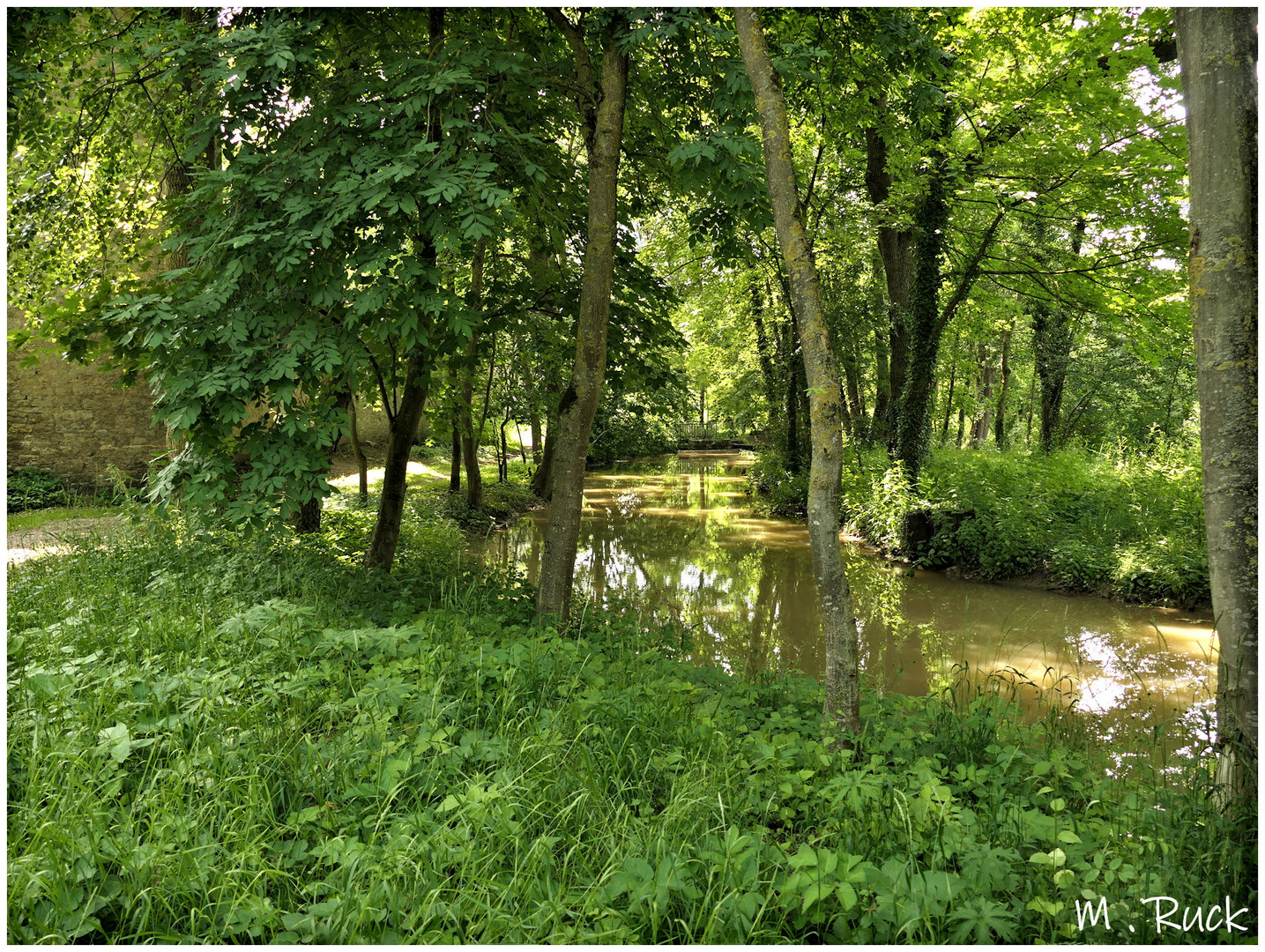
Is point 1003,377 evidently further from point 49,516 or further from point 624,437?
point 49,516

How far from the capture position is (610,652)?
504 centimetres

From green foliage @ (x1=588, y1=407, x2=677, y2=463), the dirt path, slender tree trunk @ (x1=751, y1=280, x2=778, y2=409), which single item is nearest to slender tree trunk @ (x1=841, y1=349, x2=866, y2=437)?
slender tree trunk @ (x1=751, y1=280, x2=778, y2=409)

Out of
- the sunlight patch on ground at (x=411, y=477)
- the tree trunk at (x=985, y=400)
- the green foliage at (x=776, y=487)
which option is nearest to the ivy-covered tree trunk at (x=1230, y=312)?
the green foliage at (x=776, y=487)

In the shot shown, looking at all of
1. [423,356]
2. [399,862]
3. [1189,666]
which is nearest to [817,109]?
[423,356]

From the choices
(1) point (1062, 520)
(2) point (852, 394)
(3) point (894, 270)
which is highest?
(3) point (894, 270)

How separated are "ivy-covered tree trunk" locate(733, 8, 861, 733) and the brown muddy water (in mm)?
1284

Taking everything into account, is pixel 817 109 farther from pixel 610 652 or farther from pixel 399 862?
pixel 399 862

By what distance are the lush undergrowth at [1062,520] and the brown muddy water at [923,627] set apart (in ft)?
1.29

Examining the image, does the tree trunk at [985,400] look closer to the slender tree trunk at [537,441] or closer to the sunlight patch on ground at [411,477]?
the slender tree trunk at [537,441]

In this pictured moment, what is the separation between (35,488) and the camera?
510 inches

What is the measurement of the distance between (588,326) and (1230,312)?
421 cm

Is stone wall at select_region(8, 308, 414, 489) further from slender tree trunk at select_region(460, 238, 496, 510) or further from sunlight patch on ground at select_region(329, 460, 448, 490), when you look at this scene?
slender tree trunk at select_region(460, 238, 496, 510)

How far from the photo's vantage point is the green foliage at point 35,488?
493 inches

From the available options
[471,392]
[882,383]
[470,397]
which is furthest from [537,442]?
[882,383]
